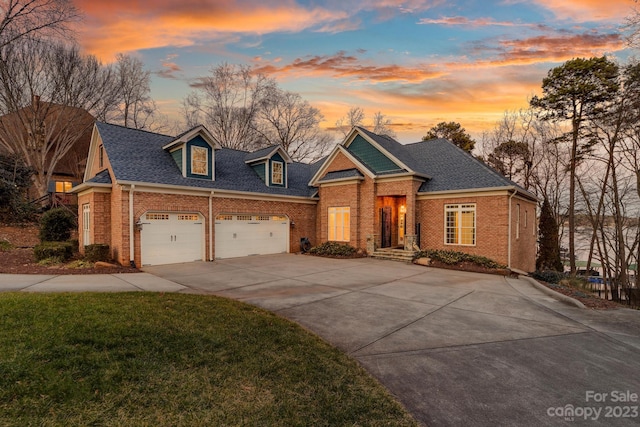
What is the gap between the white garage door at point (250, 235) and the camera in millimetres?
15633

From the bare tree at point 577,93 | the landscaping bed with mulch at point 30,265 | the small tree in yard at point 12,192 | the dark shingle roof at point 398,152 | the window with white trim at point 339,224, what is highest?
the bare tree at point 577,93

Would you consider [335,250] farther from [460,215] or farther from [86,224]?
[86,224]

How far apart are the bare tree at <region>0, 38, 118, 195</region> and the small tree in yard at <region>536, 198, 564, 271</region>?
36.7 meters

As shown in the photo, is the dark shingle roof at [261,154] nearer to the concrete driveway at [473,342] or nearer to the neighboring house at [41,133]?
the concrete driveway at [473,342]

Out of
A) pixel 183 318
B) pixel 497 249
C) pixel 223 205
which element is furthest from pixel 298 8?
pixel 497 249

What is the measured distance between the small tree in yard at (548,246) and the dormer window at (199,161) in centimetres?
2323

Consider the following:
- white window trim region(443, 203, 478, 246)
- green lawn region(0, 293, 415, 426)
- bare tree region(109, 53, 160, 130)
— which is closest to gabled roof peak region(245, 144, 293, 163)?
white window trim region(443, 203, 478, 246)

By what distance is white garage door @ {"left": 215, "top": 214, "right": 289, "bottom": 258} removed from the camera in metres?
15.6

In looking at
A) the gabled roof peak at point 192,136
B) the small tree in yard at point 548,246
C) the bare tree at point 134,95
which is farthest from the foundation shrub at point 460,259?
the bare tree at point 134,95

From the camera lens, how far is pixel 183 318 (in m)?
5.38

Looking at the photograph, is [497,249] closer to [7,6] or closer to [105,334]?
[105,334]

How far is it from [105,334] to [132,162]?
11.9m

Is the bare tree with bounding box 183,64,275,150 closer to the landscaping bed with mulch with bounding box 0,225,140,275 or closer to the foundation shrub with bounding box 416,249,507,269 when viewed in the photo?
the landscaping bed with mulch with bounding box 0,225,140,275

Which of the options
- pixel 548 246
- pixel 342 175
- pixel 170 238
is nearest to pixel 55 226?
pixel 170 238
